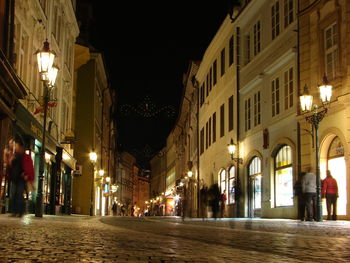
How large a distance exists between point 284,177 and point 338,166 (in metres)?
4.43

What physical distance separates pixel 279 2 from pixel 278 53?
235 centimetres

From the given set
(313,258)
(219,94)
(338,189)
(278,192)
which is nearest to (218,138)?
(219,94)

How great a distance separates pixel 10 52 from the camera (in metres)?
18.7

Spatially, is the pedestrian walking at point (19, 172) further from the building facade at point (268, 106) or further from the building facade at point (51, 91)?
the building facade at point (268, 106)

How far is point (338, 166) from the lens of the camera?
21875 millimetres

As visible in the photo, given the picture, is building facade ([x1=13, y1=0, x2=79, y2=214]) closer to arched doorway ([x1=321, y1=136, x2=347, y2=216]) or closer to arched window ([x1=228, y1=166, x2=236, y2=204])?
arched window ([x1=228, y1=166, x2=236, y2=204])

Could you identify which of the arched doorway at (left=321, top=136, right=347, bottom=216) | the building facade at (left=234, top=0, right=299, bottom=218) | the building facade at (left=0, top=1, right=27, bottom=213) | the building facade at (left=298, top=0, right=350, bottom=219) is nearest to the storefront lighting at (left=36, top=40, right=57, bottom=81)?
the building facade at (left=0, top=1, right=27, bottom=213)

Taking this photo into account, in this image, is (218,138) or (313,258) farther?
(218,138)

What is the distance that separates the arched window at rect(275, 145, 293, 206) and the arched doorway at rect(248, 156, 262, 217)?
2744 millimetres

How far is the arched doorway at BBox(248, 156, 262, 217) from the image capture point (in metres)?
29.9

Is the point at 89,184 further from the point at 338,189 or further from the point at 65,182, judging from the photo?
the point at 338,189

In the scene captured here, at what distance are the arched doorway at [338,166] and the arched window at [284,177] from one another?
9.11 ft

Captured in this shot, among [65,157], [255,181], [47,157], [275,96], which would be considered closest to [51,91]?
[47,157]

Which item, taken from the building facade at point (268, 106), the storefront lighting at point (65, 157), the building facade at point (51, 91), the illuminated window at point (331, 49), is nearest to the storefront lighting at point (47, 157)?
the building facade at point (51, 91)
